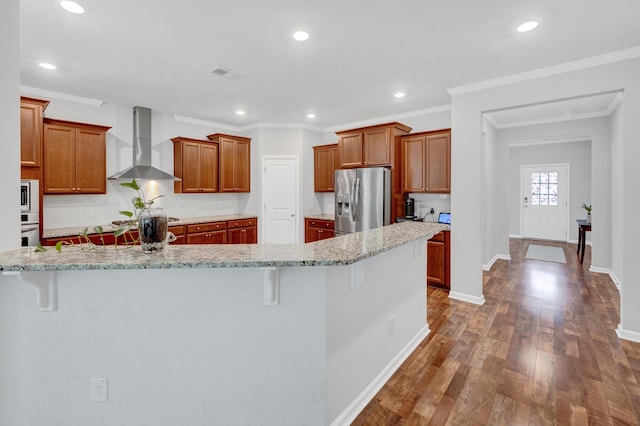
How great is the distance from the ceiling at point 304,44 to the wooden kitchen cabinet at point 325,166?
5.62 feet

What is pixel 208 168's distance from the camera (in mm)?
5562

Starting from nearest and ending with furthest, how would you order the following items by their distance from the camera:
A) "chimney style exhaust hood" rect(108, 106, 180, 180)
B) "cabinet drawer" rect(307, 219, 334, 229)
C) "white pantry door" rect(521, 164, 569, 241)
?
"chimney style exhaust hood" rect(108, 106, 180, 180) → "cabinet drawer" rect(307, 219, 334, 229) → "white pantry door" rect(521, 164, 569, 241)

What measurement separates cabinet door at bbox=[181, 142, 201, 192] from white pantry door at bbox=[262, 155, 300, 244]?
3.95 ft

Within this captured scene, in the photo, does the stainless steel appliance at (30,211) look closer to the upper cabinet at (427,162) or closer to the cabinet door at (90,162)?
the cabinet door at (90,162)

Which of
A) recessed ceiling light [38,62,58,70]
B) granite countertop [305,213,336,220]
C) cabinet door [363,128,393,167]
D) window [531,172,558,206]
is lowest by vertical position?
granite countertop [305,213,336,220]

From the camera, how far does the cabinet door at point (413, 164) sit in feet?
15.8

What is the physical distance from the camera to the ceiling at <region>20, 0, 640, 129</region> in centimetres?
230

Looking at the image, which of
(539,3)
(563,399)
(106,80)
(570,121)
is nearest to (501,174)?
(570,121)

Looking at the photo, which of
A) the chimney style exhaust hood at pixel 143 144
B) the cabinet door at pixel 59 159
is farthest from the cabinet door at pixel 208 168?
the cabinet door at pixel 59 159

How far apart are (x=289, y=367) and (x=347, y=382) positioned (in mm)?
443

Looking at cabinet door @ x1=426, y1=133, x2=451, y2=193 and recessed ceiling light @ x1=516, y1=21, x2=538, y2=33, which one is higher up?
recessed ceiling light @ x1=516, y1=21, x2=538, y2=33

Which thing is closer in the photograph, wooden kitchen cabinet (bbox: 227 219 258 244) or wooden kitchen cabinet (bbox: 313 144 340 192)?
wooden kitchen cabinet (bbox: 227 219 258 244)

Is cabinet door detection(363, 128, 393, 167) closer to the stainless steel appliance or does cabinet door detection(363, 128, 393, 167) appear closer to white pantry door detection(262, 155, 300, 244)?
white pantry door detection(262, 155, 300, 244)

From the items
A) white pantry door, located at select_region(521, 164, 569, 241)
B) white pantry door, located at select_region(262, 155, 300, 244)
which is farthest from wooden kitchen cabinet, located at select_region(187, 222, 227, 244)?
white pantry door, located at select_region(521, 164, 569, 241)
